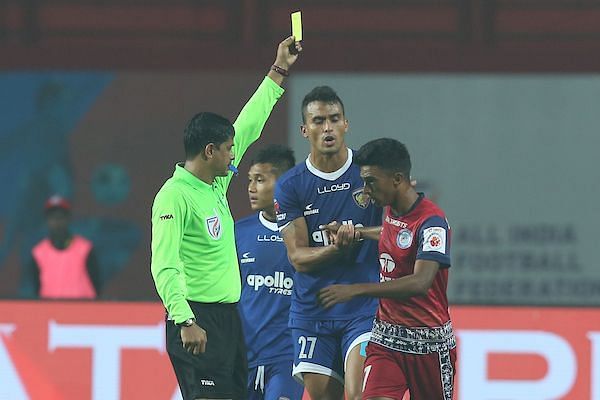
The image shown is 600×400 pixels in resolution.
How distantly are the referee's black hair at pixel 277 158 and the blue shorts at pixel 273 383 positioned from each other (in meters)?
1.09

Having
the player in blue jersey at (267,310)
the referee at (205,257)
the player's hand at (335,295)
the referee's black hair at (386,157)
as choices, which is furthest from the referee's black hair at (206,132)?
the player in blue jersey at (267,310)

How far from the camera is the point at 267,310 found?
9.23 meters

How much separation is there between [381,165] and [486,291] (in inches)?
263

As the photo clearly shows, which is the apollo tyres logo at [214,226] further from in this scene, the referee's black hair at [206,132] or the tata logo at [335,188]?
the tata logo at [335,188]

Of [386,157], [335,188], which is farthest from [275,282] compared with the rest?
[386,157]

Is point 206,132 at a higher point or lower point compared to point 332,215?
higher

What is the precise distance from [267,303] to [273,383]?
1.45ft

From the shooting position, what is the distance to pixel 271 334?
922 cm

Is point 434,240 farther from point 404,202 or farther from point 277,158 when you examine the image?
point 277,158

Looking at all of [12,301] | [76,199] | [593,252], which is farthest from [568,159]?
[12,301]

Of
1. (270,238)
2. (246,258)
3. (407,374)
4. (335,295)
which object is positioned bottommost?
(407,374)

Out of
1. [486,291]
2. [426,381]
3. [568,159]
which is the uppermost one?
[568,159]

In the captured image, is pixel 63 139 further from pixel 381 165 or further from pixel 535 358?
pixel 381 165

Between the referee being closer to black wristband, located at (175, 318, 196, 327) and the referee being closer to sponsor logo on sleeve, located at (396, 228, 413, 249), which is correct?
black wristband, located at (175, 318, 196, 327)
